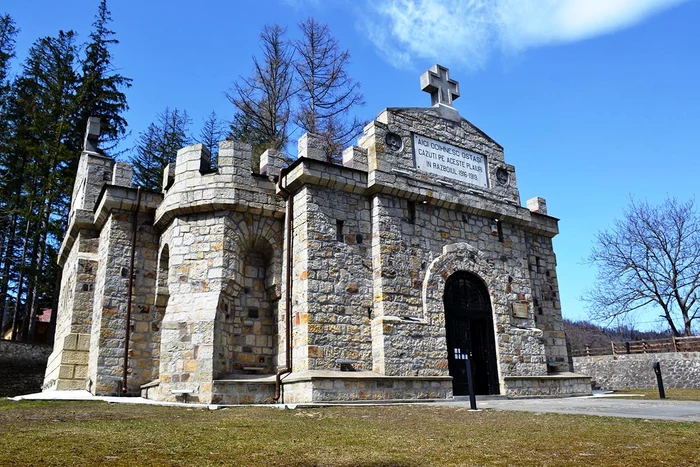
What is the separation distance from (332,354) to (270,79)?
1583cm

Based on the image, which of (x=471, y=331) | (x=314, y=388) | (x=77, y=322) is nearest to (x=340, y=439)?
Result: (x=314, y=388)

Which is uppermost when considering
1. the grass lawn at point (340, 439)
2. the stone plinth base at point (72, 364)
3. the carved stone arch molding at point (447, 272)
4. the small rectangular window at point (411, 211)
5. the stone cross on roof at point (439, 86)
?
the stone cross on roof at point (439, 86)

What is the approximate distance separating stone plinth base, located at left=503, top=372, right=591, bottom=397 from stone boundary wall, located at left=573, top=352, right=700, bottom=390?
11401mm

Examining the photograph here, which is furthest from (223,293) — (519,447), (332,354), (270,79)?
(270,79)

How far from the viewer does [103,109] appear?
2473 centimetres

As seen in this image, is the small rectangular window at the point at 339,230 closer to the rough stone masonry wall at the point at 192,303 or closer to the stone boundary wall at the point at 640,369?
the rough stone masonry wall at the point at 192,303

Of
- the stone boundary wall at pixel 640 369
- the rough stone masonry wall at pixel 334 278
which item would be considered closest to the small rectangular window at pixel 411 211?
the rough stone masonry wall at pixel 334 278

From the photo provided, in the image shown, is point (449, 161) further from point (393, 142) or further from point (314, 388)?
point (314, 388)

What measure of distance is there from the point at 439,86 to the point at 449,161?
83.4 inches

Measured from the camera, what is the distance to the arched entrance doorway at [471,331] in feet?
41.4

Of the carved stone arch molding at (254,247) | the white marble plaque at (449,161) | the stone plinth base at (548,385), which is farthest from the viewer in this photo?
the white marble plaque at (449,161)

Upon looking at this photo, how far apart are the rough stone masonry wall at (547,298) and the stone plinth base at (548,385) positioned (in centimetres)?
64

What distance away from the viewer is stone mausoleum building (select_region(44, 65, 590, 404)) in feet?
36.2

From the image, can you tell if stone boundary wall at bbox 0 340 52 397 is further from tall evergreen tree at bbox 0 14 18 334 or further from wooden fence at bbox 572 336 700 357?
wooden fence at bbox 572 336 700 357
